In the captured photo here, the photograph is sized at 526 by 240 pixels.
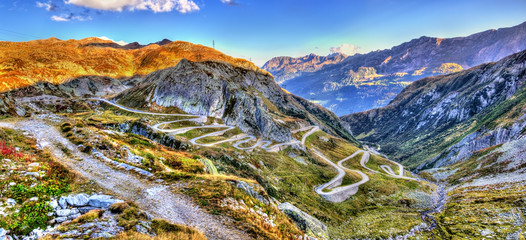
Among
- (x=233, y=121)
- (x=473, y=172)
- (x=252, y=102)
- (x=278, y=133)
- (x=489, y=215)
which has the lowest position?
(x=473, y=172)

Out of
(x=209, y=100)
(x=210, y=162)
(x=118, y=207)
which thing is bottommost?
(x=210, y=162)

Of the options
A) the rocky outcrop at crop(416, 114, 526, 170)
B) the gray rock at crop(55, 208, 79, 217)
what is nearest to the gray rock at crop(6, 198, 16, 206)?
the gray rock at crop(55, 208, 79, 217)

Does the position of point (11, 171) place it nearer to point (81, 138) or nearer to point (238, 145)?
point (81, 138)

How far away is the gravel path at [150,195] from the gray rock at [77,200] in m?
2.44

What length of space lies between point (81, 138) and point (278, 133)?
96794mm

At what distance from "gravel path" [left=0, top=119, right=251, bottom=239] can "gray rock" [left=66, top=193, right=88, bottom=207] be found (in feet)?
8.01

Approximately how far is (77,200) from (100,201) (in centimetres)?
126

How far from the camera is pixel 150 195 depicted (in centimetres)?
1794

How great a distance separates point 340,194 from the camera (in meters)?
72.1

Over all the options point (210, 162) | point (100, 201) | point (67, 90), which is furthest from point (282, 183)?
point (67, 90)

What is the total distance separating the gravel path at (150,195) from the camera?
15.2 meters

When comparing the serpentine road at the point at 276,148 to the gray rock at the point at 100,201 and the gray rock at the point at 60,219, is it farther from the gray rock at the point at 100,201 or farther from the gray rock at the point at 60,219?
the gray rock at the point at 60,219

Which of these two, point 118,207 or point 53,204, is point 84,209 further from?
point 118,207

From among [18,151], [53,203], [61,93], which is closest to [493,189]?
[53,203]
